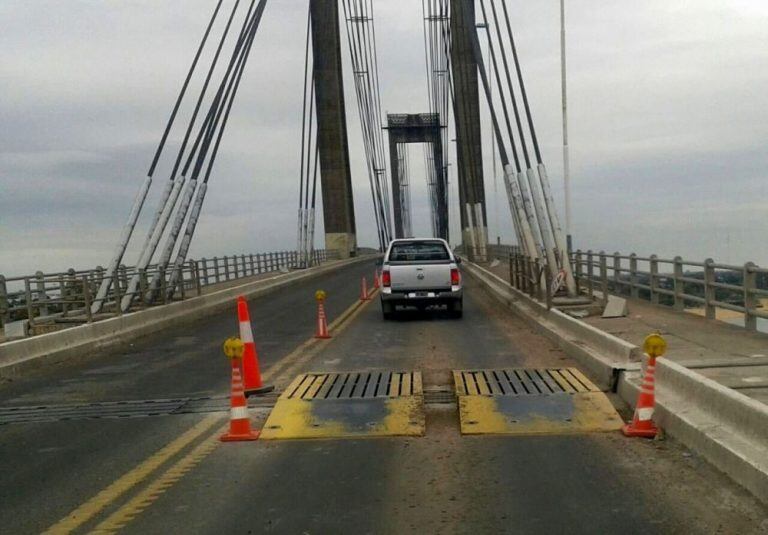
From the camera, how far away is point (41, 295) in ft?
61.5

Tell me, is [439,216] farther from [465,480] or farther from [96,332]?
[465,480]

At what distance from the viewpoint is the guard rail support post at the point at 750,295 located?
12.7 meters

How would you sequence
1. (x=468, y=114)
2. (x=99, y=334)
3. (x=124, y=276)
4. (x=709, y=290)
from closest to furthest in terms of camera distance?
1. (x=709, y=290)
2. (x=99, y=334)
3. (x=124, y=276)
4. (x=468, y=114)

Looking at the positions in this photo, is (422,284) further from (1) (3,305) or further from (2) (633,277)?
(1) (3,305)

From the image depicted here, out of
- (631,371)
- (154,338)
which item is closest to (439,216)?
(154,338)

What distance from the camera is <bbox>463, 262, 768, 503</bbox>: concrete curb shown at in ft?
18.0

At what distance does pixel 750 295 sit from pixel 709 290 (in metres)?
1.88

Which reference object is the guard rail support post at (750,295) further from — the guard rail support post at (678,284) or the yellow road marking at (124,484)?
the yellow road marking at (124,484)

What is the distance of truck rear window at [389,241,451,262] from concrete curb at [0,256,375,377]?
5592mm

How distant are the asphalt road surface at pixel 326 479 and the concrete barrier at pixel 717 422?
0.11m

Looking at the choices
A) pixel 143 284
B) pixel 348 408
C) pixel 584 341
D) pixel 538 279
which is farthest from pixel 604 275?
pixel 348 408

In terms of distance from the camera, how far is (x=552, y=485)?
18.6 ft

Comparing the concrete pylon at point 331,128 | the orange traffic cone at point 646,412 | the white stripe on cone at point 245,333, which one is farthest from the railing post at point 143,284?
the concrete pylon at point 331,128

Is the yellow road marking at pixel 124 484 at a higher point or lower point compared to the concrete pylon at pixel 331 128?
lower
